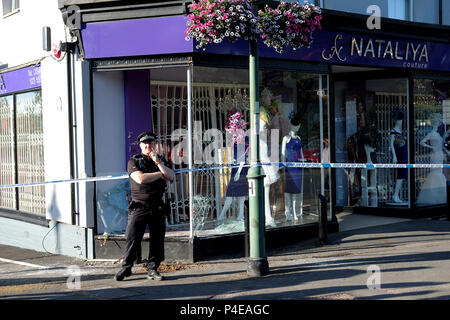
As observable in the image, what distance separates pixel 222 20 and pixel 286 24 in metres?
0.91

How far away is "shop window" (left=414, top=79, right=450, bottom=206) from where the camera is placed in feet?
42.0

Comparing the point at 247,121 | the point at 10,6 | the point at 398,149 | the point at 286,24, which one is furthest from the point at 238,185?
the point at 10,6

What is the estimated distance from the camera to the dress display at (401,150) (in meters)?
12.7

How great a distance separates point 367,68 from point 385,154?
81.0 inches

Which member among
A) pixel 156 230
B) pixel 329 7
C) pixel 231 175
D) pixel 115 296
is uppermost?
pixel 329 7

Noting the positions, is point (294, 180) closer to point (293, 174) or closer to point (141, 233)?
point (293, 174)

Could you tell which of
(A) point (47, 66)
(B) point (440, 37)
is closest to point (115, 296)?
(A) point (47, 66)

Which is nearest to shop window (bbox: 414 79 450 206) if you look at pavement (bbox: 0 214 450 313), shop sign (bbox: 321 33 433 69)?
shop sign (bbox: 321 33 433 69)

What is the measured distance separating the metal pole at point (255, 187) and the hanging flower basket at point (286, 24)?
1.07 ft

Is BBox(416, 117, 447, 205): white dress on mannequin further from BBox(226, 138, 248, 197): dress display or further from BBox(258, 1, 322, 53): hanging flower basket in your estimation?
BBox(258, 1, 322, 53): hanging flower basket
